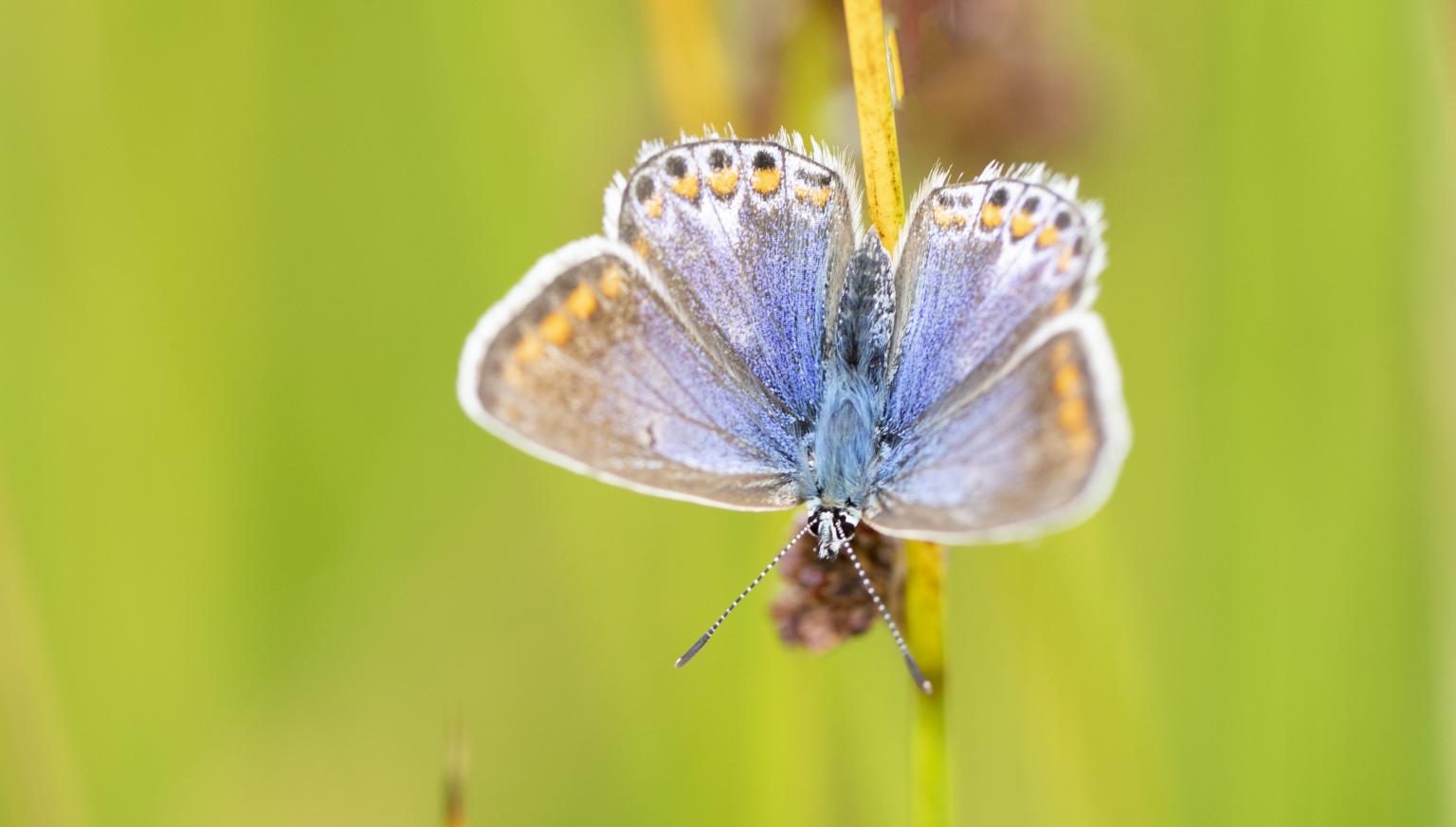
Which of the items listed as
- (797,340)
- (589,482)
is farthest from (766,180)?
(589,482)

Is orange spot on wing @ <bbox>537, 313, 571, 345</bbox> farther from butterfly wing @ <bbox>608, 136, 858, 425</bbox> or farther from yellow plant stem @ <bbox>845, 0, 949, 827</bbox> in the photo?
yellow plant stem @ <bbox>845, 0, 949, 827</bbox>

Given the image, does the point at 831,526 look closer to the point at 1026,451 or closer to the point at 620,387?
the point at 1026,451

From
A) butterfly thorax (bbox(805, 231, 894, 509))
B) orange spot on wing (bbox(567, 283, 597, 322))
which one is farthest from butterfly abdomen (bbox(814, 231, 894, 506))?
orange spot on wing (bbox(567, 283, 597, 322))

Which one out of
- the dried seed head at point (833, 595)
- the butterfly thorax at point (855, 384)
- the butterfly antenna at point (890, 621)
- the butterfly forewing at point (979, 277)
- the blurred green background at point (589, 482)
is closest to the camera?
the butterfly antenna at point (890, 621)

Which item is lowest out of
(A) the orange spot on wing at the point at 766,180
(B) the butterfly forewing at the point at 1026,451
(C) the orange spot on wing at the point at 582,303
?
(B) the butterfly forewing at the point at 1026,451

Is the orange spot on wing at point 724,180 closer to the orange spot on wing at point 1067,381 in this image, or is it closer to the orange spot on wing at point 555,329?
the orange spot on wing at point 555,329

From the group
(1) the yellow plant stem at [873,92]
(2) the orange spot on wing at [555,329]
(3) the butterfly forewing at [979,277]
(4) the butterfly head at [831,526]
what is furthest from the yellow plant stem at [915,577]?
(2) the orange spot on wing at [555,329]

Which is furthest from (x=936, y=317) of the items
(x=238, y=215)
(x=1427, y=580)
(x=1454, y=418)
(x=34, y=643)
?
(x=238, y=215)
